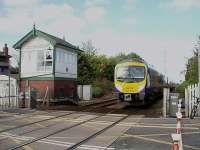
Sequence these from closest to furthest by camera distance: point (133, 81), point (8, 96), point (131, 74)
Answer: point (8, 96)
point (133, 81)
point (131, 74)

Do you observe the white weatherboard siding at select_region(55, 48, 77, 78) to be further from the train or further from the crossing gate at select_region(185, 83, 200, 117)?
the crossing gate at select_region(185, 83, 200, 117)

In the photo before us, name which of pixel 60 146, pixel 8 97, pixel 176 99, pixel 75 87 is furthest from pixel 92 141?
pixel 75 87

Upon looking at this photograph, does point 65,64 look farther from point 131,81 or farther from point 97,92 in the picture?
point 97,92

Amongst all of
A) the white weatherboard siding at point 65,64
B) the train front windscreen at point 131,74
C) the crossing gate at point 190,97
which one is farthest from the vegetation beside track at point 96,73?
the crossing gate at point 190,97

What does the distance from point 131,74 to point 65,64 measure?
8050mm

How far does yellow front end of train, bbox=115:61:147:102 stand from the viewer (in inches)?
1214

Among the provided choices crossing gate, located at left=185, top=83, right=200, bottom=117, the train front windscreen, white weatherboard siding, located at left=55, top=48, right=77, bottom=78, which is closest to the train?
the train front windscreen

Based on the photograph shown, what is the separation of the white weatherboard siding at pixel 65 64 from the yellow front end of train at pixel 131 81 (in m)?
6.00

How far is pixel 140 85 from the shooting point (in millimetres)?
30922

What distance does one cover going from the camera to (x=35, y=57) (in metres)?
36.5

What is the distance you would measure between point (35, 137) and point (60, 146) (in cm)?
199

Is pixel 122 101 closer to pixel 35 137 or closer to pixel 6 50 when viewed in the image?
pixel 35 137

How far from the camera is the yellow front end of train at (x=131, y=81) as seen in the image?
3084 cm

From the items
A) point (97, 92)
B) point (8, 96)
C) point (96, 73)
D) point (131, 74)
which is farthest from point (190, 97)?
point (96, 73)
